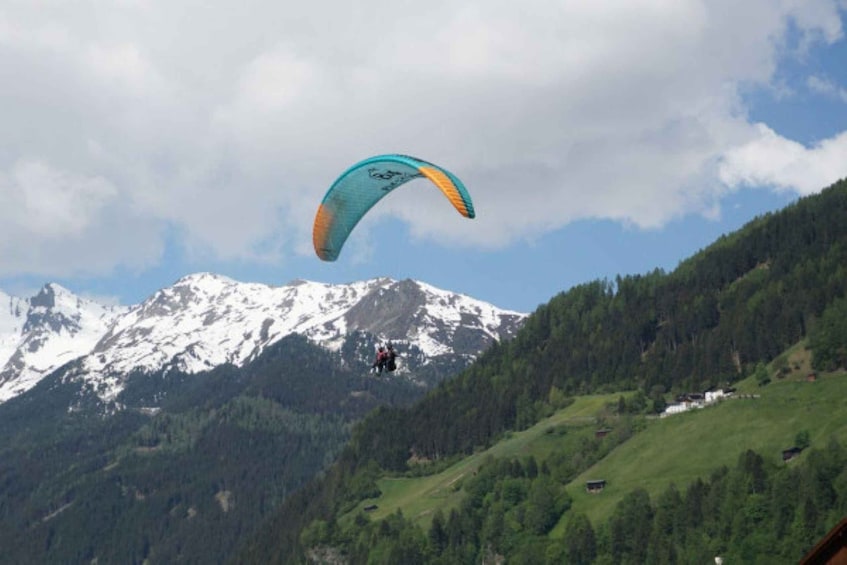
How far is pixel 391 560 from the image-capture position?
189m

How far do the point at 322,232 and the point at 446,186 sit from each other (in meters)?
9.87

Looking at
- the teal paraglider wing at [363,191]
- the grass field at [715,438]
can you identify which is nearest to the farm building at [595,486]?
the grass field at [715,438]

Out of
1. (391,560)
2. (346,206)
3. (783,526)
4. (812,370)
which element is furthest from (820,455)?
(346,206)

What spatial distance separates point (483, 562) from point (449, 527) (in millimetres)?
9199

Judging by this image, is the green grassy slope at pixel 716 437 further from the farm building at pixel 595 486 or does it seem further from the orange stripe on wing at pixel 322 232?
the orange stripe on wing at pixel 322 232

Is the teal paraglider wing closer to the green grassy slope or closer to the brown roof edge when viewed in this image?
the brown roof edge

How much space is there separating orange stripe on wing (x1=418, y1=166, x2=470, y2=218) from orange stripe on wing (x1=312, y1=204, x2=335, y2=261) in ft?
22.9

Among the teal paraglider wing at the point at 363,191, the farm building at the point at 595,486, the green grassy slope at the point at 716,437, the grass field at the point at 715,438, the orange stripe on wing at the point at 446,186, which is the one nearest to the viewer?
the orange stripe on wing at the point at 446,186

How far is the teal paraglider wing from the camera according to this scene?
161 ft

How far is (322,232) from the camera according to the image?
56250 millimetres

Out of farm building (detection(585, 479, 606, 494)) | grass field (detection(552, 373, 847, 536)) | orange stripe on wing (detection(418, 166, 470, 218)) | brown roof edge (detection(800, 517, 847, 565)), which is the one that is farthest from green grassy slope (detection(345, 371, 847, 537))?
brown roof edge (detection(800, 517, 847, 565))

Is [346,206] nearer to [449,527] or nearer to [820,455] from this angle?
[820,455]

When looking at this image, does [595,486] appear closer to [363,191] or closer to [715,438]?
[715,438]

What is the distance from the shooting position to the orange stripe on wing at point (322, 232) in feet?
183
